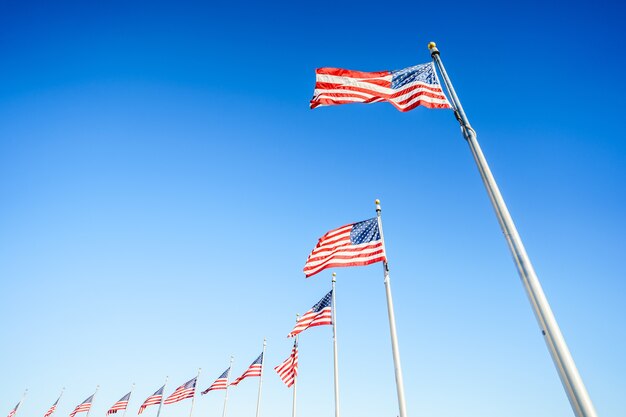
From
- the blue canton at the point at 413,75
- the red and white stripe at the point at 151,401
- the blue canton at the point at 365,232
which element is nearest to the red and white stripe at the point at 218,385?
the red and white stripe at the point at 151,401

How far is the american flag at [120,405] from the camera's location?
36.6 metres

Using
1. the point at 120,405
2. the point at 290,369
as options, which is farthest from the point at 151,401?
the point at 290,369

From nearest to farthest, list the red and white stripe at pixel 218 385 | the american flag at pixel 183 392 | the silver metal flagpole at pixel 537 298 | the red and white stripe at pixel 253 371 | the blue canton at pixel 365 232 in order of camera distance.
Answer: the silver metal flagpole at pixel 537 298 < the blue canton at pixel 365 232 < the red and white stripe at pixel 253 371 < the red and white stripe at pixel 218 385 < the american flag at pixel 183 392

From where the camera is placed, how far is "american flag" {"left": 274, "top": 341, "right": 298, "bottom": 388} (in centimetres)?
2162

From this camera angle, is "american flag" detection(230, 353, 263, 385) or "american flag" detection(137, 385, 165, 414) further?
"american flag" detection(137, 385, 165, 414)

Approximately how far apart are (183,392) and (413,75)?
3594 cm

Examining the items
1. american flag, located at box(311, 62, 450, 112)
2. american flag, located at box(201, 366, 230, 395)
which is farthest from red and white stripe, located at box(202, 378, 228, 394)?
american flag, located at box(311, 62, 450, 112)

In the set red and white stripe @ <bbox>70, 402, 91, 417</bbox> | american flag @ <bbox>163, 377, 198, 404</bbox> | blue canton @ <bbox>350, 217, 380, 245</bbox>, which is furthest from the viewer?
red and white stripe @ <bbox>70, 402, 91, 417</bbox>

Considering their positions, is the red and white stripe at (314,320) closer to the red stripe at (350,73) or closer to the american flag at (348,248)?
the american flag at (348,248)

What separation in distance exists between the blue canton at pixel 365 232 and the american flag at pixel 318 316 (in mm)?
5401

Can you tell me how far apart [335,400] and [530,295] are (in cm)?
1368

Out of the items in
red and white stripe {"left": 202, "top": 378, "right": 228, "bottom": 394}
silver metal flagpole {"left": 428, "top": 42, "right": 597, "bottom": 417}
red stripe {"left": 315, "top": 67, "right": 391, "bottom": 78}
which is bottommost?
silver metal flagpole {"left": 428, "top": 42, "right": 597, "bottom": 417}

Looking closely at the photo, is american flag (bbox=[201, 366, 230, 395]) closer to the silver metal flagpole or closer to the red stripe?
the red stripe

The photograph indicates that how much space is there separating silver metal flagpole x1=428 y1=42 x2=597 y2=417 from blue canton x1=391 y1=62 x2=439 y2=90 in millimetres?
1749
